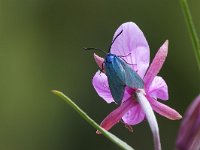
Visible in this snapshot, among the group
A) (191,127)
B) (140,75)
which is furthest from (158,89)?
(191,127)

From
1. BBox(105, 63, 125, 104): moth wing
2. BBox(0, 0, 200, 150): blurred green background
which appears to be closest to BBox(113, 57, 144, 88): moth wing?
BBox(105, 63, 125, 104): moth wing

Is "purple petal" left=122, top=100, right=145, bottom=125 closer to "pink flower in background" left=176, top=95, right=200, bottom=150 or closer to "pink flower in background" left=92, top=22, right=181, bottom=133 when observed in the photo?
"pink flower in background" left=92, top=22, right=181, bottom=133

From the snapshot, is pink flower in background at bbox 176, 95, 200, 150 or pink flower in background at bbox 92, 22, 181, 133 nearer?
pink flower in background at bbox 176, 95, 200, 150

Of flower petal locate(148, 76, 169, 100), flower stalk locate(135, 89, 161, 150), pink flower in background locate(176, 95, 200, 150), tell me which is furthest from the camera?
flower petal locate(148, 76, 169, 100)

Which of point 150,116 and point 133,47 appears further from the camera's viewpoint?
point 133,47

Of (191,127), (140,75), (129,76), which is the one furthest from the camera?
(140,75)

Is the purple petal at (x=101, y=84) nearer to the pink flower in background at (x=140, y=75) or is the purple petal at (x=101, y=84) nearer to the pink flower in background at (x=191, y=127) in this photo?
the pink flower in background at (x=140, y=75)

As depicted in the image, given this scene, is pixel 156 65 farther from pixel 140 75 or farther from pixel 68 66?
pixel 68 66
